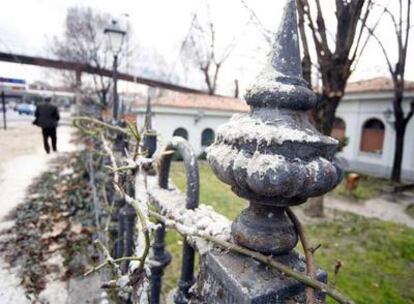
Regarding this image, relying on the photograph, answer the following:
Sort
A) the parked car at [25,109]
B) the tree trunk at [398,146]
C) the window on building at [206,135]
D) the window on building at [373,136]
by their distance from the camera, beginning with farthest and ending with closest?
1. the parked car at [25,109]
2. the window on building at [206,135]
3. the window on building at [373,136]
4. the tree trunk at [398,146]

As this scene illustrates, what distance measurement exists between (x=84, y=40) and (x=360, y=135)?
2079 cm

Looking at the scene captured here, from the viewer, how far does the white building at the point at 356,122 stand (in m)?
16.4

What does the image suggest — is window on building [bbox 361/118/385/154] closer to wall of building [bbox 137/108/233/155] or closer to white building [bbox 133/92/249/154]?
white building [bbox 133/92/249/154]

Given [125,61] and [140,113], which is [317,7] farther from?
[125,61]

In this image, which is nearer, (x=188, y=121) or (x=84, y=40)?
(x=188, y=121)

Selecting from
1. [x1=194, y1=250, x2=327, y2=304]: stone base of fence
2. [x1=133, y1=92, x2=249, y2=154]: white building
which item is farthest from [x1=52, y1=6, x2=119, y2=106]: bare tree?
[x1=194, y1=250, x2=327, y2=304]: stone base of fence

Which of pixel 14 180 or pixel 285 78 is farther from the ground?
pixel 285 78

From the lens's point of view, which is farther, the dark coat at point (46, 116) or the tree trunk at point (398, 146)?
the tree trunk at point (398, 146)

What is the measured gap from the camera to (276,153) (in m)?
0.79

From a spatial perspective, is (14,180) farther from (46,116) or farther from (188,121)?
(188,121)

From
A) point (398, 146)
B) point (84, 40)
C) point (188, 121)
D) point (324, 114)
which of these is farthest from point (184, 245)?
point (84, 40)

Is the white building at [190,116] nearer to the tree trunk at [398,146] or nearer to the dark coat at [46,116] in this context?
the tree trunk at [398,146]

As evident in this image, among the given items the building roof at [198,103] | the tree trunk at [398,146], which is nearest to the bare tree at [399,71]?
the tree trunk at [398,146]

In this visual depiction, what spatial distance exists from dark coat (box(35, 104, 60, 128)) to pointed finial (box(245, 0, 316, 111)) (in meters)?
10.3
